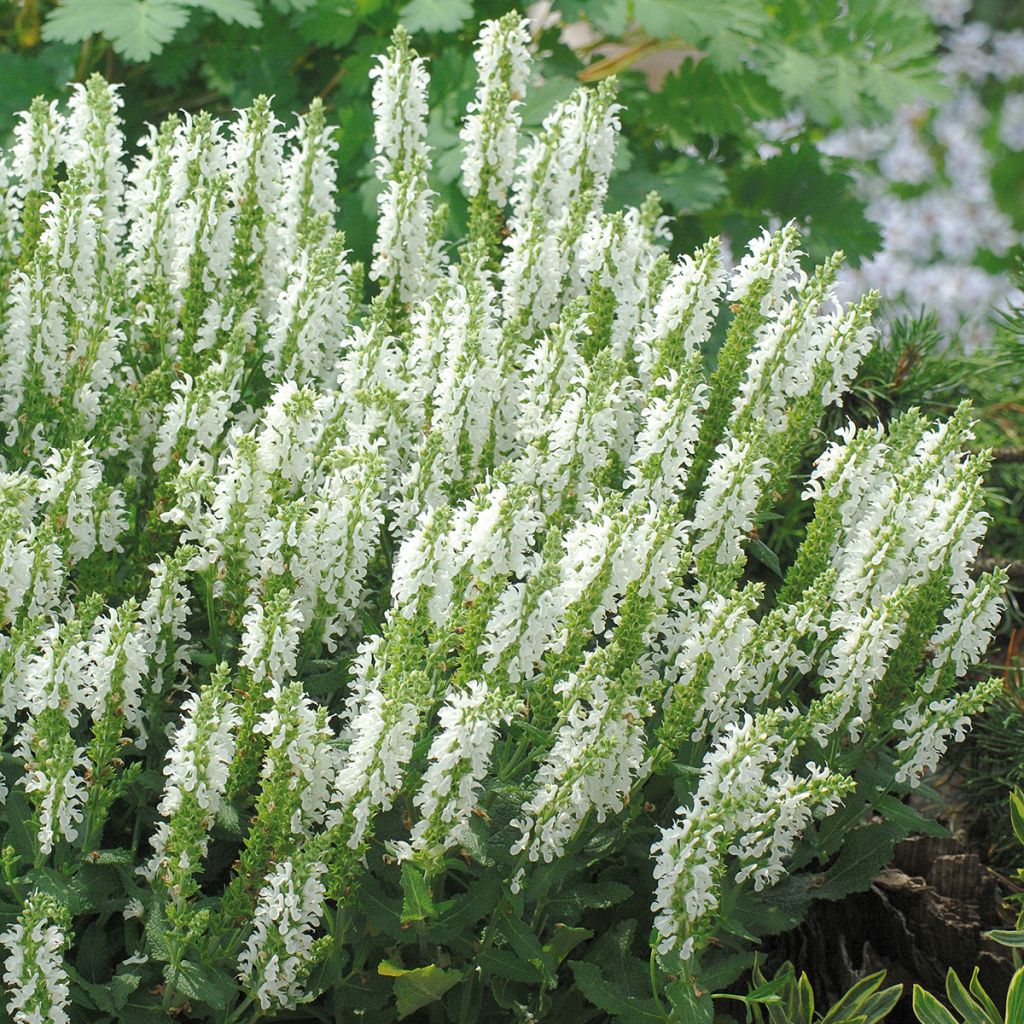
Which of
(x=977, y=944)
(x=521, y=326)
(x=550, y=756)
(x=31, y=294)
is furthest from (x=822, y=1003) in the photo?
(x=31, y=294)

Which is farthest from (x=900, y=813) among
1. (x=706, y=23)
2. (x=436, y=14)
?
(x=706, y=23)

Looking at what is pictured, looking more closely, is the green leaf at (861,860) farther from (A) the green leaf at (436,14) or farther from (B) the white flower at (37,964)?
(A) the green leaf at (436,14)

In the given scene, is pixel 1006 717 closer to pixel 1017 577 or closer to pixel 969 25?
pixel 1017 577

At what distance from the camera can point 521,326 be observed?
2.99 m

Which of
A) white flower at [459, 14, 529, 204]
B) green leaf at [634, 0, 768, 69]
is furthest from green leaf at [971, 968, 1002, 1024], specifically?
green leaf at [634, 0, 768, 69]

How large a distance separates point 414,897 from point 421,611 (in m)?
0.46

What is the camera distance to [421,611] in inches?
91.0

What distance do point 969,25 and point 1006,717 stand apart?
25.9 feet

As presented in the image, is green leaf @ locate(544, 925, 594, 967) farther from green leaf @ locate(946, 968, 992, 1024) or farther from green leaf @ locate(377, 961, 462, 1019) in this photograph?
green leaf @ locate(946, 968, 992, 1024)

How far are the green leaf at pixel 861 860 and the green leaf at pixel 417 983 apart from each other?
78cm

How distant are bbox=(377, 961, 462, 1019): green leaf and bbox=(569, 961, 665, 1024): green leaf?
219 millimetres

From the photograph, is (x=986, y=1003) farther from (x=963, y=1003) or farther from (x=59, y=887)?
(x=59, y=887)

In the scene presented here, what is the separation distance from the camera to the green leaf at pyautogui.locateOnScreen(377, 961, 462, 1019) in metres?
2.32

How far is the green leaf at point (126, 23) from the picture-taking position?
3912 millimetres
